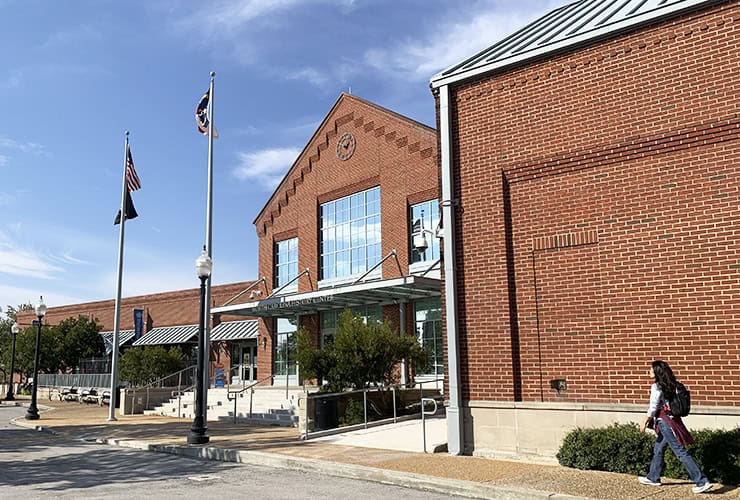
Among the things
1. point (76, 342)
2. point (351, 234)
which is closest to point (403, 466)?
point (351, 234)

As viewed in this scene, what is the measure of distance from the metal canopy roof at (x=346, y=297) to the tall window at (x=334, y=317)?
0.29m

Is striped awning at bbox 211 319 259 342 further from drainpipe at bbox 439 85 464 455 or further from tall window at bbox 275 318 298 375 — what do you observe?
drainpipe at bbox 439 85 464 455

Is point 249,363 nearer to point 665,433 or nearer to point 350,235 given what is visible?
point 350,235

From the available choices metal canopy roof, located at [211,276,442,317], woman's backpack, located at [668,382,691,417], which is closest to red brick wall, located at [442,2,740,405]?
woman's backpack, located at [668,382,691,417]

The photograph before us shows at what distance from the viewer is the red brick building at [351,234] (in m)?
24.4

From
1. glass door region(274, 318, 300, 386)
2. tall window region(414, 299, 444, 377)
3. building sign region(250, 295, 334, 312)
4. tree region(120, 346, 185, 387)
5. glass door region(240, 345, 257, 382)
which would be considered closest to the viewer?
tall window region(414, 299, 444, 377)

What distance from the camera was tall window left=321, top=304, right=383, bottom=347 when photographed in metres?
26.3

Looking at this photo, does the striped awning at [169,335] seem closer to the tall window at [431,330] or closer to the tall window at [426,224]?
the tall window at [431,330]

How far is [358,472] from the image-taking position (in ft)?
35.6

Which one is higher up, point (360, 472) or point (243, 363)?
point (243, 363)

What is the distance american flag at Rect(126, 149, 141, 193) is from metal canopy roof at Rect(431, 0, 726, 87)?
14.3 meters

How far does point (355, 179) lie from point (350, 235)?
2.26 meters

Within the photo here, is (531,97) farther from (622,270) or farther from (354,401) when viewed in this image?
(354,401)

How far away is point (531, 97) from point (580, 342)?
14.9 feet
